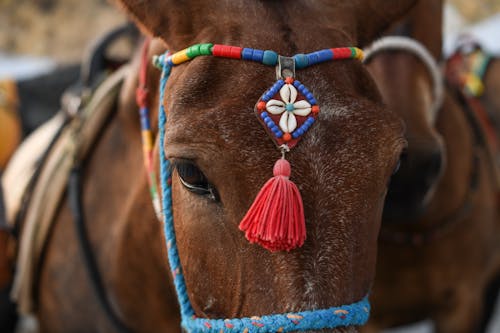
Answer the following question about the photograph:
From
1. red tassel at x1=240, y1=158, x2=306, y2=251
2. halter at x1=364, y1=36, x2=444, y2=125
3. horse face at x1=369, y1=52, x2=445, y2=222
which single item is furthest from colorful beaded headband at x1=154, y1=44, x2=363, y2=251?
halter at x1=364, y1=36, x2=444, y2=125

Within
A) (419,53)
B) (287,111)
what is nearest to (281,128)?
(287,111)

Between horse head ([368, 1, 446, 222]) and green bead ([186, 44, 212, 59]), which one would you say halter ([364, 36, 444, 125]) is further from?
green bead ([186, 44, 212, 59])

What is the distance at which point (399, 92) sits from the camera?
7.26 ft

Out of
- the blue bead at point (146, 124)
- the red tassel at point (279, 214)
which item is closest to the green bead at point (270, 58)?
the red tassel at point (279, 214)

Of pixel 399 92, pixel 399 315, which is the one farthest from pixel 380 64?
pixel 399 315

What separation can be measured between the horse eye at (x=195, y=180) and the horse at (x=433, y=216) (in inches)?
41.7

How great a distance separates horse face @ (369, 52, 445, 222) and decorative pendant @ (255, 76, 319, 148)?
2.92 feet

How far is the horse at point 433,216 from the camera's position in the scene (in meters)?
2.26

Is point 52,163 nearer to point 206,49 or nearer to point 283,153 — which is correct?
point 206,49

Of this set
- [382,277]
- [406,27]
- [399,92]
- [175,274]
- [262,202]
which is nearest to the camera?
[262,202]

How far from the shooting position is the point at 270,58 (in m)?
1.33

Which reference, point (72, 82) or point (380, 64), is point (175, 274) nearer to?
point (380, 64)

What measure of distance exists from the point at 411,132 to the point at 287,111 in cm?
98

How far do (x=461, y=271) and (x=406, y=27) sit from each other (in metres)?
1.10
